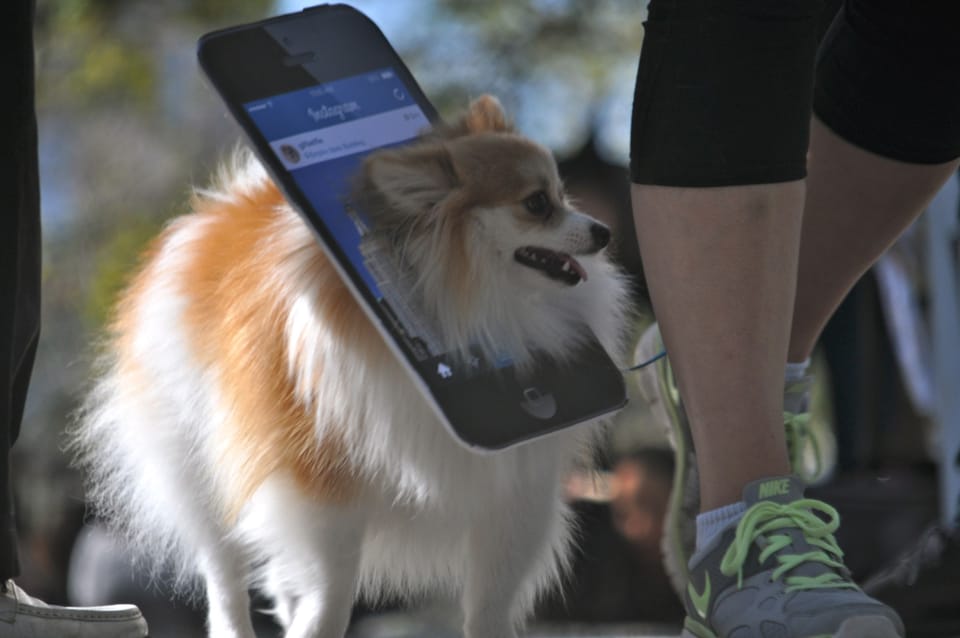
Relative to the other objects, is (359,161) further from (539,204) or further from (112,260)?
(112,260)

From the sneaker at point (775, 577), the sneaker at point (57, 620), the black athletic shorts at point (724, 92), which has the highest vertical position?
the black athletic shorts at point (724, 92)

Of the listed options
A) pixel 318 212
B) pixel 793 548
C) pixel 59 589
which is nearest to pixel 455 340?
pixel 318 212

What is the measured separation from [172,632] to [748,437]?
3.01 m

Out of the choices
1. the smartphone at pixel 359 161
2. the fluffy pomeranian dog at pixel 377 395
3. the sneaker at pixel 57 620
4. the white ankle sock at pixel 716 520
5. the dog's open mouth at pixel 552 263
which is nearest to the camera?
the white ankle sock at pixel 716 520

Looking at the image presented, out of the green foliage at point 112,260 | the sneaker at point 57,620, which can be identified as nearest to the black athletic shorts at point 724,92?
the sneaker at point 57,620

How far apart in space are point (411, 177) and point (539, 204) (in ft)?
0.83

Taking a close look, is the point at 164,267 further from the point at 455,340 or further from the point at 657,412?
the point at 657,412

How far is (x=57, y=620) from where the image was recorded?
5.83ft

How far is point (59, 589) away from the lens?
492cm

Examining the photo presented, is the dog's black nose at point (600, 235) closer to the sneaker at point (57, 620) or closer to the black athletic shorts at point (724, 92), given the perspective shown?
the black athletic shorts at point (724, 92)

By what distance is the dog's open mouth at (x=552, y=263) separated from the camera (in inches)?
83.6

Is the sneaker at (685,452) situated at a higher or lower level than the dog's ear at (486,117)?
lower

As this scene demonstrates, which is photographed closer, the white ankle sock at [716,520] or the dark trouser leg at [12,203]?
the white ankle sock at [716,520]

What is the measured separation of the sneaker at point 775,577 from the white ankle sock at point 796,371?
0.47 meters
